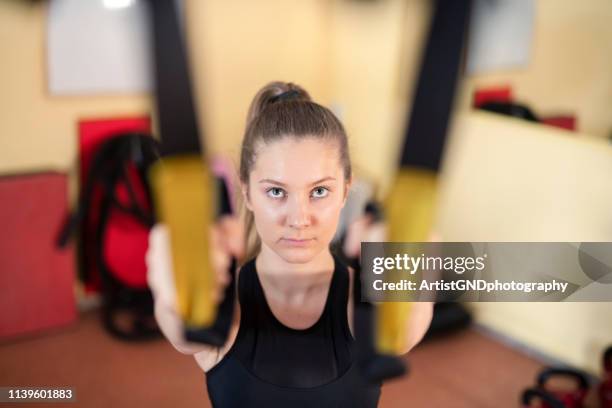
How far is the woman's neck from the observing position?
766 mm

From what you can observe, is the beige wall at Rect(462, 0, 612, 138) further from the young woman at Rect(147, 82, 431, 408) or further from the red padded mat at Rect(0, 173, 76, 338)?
the red padded mat at Rect(0, 173, 76, 338)

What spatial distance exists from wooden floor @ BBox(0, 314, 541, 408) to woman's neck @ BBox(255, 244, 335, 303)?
0.46m

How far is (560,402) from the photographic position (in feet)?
4.18

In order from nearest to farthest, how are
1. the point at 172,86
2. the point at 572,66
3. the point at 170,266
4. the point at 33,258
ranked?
1. the point at 172,86
2. the point at 170,266
3. the point at 572,66
4. the point at 33,258

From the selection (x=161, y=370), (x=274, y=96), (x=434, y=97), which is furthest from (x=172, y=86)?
(x=161, y=370)

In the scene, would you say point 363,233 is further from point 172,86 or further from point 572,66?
point 572,66

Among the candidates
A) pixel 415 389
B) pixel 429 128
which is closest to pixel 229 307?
pixel 429 128

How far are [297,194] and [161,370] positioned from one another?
3.29 ft

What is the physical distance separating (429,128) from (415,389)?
88cm

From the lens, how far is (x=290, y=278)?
770 millimetres

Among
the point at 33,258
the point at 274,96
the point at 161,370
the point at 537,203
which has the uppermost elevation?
the point at 274,96

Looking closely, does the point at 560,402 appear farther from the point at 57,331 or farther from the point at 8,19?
the point at 8,19

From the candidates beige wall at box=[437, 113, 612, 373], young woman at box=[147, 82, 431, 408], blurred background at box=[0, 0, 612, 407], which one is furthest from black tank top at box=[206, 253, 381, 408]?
beige wall at box=[437, 113, 612, 373]

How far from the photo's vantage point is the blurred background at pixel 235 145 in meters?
1.54
